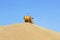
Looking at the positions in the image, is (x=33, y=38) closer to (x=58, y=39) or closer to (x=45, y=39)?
(x=45, y=39)

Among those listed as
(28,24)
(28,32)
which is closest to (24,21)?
(28,24)

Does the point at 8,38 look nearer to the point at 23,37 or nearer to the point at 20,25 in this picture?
the point at 23,37

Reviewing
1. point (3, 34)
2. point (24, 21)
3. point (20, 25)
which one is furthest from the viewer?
point (24, 21)

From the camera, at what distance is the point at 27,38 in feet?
79.1

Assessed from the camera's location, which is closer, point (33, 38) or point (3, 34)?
point (33, 38)

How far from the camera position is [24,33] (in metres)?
25.3

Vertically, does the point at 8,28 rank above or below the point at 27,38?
above

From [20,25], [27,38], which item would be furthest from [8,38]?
[20,25]

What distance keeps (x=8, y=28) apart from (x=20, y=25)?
169 cm

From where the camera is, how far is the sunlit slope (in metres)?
24.5

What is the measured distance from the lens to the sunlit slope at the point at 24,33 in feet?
80.3

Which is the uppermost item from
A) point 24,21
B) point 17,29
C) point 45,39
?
point 24,21

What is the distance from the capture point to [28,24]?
91.8ft

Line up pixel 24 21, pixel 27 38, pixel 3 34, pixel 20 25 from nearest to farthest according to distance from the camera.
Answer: pixel 27 38 → pixel 3 34 → pixel 20 25 → pixel 24 21
